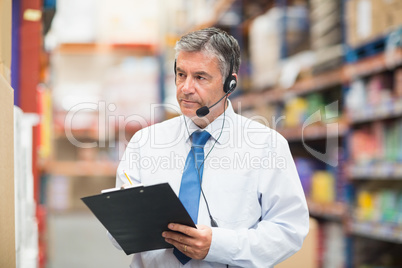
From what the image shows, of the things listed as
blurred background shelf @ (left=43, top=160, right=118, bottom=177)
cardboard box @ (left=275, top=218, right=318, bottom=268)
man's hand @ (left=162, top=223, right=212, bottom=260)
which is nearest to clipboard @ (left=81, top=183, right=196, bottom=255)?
man's hand @ (left=162, top=223, right=212, bottom=260)

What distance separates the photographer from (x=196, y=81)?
1.49 metres

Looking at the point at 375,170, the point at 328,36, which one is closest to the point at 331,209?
the point at 375,170

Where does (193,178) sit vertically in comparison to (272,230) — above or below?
above

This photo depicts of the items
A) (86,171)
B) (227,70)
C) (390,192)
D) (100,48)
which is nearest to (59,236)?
(86,171)

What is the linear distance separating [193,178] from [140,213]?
24 centimetres

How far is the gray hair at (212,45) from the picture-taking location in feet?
4.75

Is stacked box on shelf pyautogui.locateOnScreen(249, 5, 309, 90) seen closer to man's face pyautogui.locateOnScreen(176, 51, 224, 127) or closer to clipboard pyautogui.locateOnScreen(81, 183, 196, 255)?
man's face pyautogui.locateOnScreen(176, 51, 224, 127)

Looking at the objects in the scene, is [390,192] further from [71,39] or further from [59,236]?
[71,39]

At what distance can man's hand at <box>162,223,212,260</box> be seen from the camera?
132 centimetres

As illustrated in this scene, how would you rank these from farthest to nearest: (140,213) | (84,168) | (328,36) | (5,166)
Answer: (84,168)
(328,36)
(140,213)
(5,166)

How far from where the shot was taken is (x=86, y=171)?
755cm

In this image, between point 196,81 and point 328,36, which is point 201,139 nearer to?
point 196,81

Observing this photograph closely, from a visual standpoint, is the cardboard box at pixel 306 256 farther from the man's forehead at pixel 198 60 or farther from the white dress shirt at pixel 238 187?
the man's forehead at pixel 198 60

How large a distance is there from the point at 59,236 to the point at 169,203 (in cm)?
507
